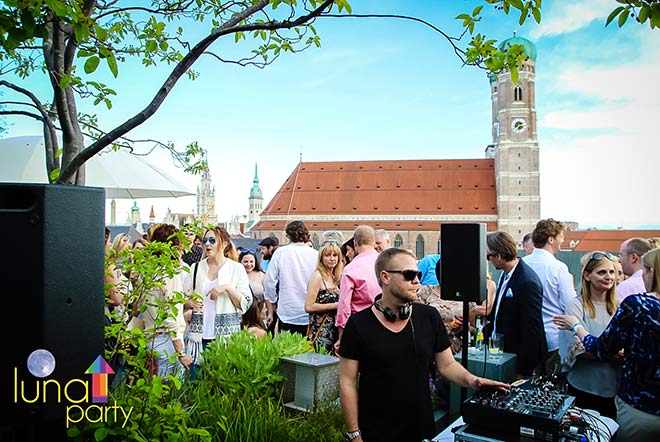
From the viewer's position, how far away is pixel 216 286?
4.75m

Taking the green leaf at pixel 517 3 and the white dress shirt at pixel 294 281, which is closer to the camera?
the green leaf at pixel 517 3

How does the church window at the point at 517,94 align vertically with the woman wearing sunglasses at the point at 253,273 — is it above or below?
above

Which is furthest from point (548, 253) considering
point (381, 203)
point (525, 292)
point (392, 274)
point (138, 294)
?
point (381, 203)

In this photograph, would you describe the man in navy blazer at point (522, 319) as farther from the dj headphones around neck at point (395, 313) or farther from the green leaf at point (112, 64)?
the green leaf at point (112, 64)

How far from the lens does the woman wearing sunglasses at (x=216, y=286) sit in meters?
4.79

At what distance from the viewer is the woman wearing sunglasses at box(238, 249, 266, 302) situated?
683 centimetres

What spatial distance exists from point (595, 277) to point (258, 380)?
8.84 feet

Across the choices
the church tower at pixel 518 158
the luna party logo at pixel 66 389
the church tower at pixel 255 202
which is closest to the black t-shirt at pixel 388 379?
the luna party logo at pixel 66 389

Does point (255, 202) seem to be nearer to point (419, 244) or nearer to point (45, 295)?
point (419, 244)

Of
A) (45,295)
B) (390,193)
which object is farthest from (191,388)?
(390,193)

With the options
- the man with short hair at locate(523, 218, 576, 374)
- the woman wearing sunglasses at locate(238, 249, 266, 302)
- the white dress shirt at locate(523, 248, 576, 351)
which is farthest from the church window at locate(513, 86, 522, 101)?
the white dress shirt at locate(523, 248, 576, 351)

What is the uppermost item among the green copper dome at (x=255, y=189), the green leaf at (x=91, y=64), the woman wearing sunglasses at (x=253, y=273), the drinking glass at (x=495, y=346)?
the green copper dome at (x=255, y=189)

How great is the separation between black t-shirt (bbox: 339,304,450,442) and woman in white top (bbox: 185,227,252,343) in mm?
2277

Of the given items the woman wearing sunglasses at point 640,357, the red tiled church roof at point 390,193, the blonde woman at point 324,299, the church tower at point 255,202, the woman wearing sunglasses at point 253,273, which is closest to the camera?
the woman wearing sunglasses at point 640,357
